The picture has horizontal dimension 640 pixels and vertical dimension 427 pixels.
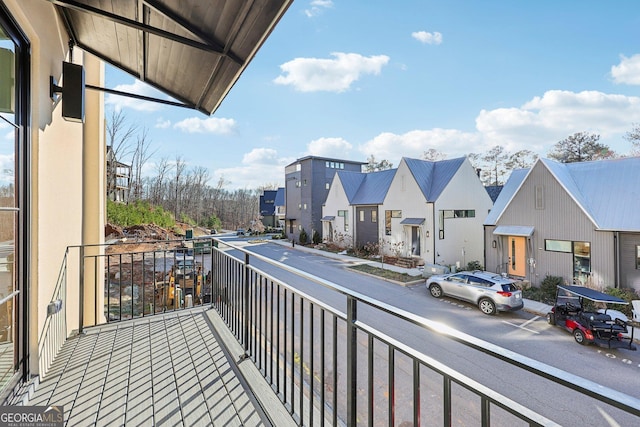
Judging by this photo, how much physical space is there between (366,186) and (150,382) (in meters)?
17.7

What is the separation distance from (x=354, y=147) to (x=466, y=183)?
57.4 feet

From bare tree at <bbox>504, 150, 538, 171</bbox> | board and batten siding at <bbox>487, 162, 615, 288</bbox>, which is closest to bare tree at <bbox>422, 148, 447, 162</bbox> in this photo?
bare tree at <bbox>504, 150, 538, 171</bbox>

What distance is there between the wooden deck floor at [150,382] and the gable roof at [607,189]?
10.9 metres

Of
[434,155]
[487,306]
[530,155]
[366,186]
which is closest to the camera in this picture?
[487,306]

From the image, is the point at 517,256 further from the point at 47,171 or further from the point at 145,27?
the point at 47,171

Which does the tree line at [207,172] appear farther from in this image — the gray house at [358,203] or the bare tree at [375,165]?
the gray house at [358,203]

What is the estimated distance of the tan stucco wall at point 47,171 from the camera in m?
1.89

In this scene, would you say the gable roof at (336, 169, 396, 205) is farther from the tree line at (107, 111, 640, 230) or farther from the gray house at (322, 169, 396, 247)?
the tree line at (107, 111, 640, 230)

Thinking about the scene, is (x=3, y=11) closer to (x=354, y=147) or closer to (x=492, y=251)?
(x=492, y=251)

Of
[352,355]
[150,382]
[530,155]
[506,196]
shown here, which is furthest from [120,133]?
[530,155]

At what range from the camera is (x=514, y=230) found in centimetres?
1017

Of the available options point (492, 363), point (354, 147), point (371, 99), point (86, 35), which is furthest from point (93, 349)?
point (354, 147)

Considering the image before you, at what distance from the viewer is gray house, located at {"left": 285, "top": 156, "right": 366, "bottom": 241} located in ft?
71.4

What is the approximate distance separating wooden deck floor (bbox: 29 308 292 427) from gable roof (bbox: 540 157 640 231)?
10944 millimetres
